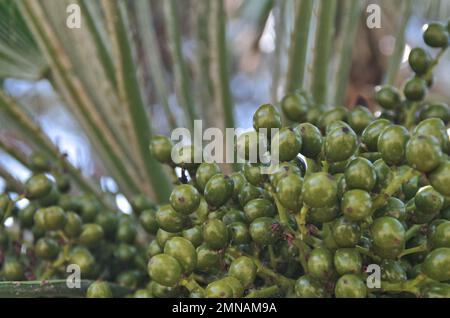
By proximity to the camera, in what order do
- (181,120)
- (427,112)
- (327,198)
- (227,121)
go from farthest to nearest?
(181,120) → (227,121) → (427,112) → (327,198)

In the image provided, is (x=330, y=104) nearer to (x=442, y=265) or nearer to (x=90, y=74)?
(x=90, y=74)

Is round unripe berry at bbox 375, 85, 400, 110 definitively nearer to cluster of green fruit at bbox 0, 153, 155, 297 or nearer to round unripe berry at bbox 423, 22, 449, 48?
round unripe berry at bbox 423, 22, 449, 48

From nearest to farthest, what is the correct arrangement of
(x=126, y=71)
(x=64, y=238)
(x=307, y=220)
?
(x=307, y=220), (x=64, y=238), (x=126, y=71)

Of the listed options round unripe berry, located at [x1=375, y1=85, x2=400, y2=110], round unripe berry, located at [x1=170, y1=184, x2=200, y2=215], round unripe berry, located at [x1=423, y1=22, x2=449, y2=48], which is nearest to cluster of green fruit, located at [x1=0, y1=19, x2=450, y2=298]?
round unripe berry, located at [x1=170, y1=184, x2=200, y2=215]

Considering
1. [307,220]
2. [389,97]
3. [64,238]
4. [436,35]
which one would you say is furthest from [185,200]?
[436,35]

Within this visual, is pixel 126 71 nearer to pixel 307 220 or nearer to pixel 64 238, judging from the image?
pixel 64 238

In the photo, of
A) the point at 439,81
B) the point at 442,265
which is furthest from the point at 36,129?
the point at 439,81

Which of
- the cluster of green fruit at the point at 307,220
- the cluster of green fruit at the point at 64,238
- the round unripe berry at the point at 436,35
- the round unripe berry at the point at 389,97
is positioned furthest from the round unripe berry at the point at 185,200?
the round unripe berry at the point at 436,35

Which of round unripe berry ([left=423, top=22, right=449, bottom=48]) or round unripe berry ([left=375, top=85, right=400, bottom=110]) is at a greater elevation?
round unripe berry ([left=423, top=22, right=449, bottom=48])
